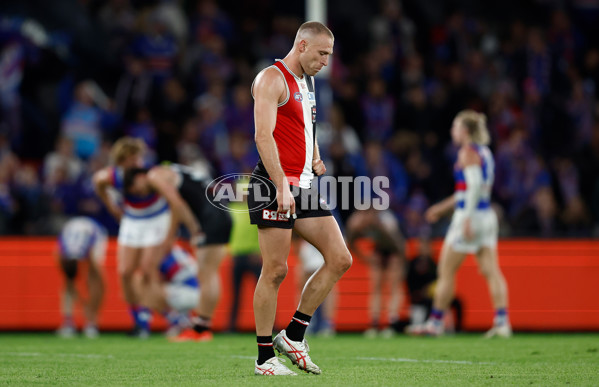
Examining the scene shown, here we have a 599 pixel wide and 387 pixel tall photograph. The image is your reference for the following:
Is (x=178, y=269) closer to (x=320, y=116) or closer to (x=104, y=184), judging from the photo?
(x=104, y=184)

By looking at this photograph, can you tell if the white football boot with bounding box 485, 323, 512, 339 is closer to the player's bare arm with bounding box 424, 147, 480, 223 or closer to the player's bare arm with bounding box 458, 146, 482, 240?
the player's bare arm with bounding box 458, 146, 482, 240

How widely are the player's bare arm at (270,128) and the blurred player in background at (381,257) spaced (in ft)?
22.0

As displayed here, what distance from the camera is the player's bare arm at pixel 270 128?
20.4 feet

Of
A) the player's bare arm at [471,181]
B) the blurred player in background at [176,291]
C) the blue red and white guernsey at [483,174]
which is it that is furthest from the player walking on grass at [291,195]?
the blurred player in background at [176,291]

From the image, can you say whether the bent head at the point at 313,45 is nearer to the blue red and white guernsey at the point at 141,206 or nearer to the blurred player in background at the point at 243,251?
the blue red and white guernsey at the point at 141,206

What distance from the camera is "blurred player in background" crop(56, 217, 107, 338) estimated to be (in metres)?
13.0

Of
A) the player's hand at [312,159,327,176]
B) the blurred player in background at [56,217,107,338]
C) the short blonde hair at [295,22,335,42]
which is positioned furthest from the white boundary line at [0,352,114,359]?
the blurred player in background at [56,217,107,338]

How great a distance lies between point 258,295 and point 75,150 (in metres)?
9.21

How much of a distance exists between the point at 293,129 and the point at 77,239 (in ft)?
23.4

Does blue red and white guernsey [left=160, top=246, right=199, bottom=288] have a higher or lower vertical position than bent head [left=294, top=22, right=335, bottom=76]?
lower

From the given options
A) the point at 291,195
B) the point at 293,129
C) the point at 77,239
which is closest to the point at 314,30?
the point at 293,129

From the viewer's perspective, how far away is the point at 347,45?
17.7m

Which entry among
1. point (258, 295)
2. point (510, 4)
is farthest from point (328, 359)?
point (510, 4)

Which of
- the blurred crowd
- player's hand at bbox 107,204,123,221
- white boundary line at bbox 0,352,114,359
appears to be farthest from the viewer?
the blurred crowd
